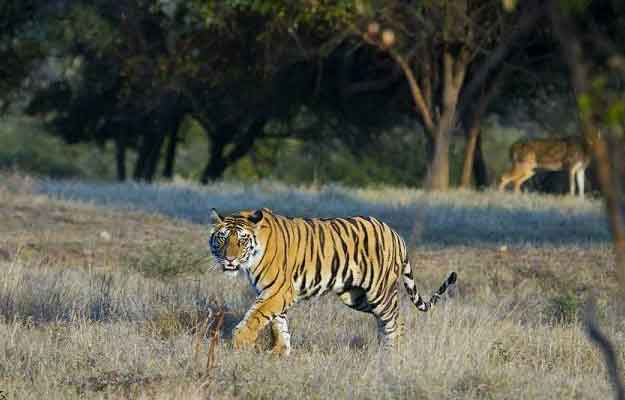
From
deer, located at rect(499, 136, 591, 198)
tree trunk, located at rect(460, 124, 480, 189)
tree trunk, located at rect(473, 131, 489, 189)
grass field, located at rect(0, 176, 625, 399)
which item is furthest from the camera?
tree trunk, located at rect(473, 131, 489, 189)

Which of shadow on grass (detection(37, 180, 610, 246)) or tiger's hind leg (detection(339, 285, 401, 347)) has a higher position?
shadow on grass (detection(37, 180, 610, 246))

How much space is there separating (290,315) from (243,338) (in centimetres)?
175

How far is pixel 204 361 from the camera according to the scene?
22.9ft

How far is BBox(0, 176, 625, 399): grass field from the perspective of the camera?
654 cm

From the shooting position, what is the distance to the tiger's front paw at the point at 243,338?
24.1 feet

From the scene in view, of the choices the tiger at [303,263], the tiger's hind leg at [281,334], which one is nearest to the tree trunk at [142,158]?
the tiger at [303,263]

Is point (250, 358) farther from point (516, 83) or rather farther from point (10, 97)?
point (10, 97)

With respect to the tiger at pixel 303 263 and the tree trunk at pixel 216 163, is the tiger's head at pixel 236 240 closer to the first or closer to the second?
the tiger at pixel 303 263

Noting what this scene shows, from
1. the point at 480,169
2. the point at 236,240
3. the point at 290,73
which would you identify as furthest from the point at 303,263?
the point at 480,169

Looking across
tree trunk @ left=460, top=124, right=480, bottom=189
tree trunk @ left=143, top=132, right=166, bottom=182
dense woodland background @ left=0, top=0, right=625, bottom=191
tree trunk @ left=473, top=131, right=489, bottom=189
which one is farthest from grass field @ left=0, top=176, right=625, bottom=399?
tree trunk @ left=143, top=132, right=166, bottom=182

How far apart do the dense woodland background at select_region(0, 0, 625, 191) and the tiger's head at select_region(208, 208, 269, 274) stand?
1065 cm

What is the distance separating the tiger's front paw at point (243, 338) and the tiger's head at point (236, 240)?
0.41 meters

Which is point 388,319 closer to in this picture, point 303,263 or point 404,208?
point 303,263

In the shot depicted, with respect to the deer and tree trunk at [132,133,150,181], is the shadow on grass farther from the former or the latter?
tree trunk at [132,133,150,181]
